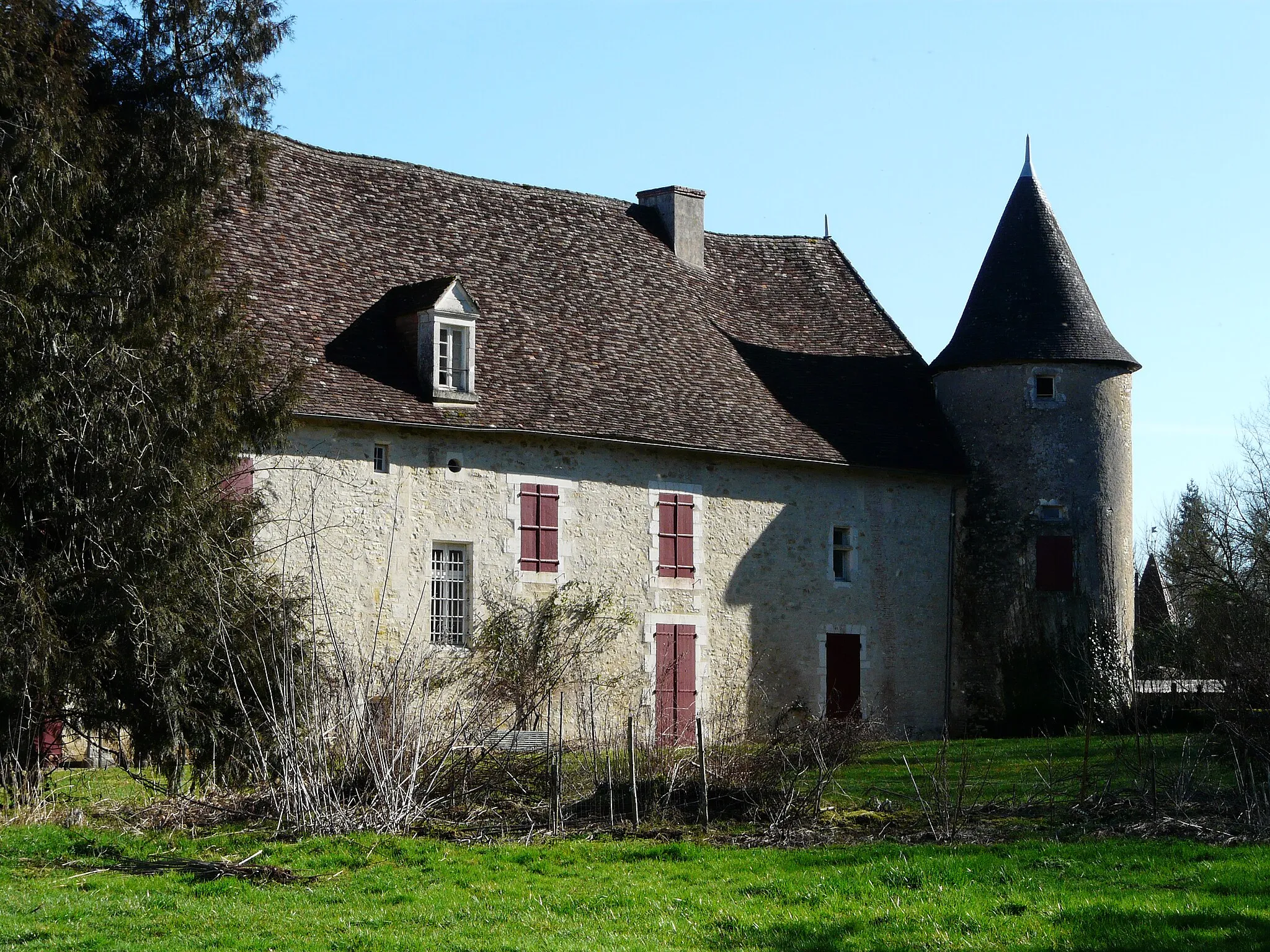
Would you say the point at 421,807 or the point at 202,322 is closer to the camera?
the point at 421,807

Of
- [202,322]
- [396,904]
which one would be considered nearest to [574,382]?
[202,322]

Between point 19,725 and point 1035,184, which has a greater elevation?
point 1035,184

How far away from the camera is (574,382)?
2012 centimetres

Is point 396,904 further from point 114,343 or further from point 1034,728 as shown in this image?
point 1034,728

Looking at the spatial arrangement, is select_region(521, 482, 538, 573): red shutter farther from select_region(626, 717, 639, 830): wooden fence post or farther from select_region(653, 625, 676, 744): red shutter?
select_region(626, 717, 639, 830): wooden fence post

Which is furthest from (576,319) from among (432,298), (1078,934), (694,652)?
(1078,934)

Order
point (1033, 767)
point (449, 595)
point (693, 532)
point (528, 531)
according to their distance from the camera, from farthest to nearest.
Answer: point (693, 532), point (528, 531), point (449, 595), point (1033, 767)

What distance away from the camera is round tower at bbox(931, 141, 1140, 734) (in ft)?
74.5

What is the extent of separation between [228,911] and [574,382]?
1253cm

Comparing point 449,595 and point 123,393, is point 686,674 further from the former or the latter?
point 123,393

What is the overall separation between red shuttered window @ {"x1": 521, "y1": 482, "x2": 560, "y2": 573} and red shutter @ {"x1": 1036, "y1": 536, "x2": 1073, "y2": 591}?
774 centimetres

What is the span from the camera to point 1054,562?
22.9 m

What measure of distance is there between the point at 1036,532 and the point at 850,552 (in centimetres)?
286

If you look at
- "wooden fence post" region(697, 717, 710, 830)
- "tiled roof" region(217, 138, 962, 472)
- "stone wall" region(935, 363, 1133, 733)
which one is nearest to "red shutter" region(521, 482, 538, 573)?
"tiled roof" region(217, 138, 962, 472)
